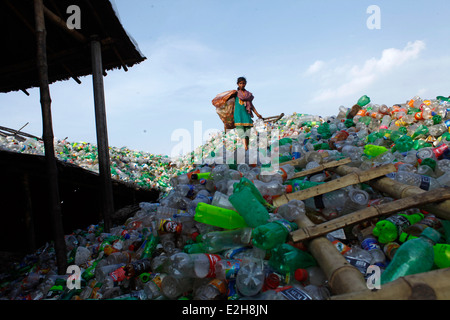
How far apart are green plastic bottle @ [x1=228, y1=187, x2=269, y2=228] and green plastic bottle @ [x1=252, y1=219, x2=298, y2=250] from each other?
0.15m

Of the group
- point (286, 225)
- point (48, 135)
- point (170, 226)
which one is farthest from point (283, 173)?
point (48, 135)

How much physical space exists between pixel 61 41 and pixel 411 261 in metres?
6.67

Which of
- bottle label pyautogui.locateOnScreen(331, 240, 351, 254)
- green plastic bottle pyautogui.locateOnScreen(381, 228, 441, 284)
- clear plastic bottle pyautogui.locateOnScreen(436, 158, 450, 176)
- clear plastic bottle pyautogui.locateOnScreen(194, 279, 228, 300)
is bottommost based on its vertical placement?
clear plastic bottle pyautogui.locateOnScreen(194, 279, 228, 300)

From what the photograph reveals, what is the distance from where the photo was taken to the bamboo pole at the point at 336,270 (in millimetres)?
1345

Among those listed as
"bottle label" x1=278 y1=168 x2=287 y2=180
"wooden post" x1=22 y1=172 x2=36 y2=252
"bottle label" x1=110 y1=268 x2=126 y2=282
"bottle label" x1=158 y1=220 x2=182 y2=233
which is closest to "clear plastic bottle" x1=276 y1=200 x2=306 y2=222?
"bottle label" x1=158 y1=220 x2=182 y2=233

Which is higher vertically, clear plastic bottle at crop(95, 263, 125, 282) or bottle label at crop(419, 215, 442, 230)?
bottle label at crop(419, 215, 442, 230)

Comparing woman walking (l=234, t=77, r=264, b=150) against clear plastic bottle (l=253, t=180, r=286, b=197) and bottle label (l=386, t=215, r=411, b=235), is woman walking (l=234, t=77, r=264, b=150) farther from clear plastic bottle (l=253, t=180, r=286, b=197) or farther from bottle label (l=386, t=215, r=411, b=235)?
bottle label (l=386, t=215, r=411, b=235)

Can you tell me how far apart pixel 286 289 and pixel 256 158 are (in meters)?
3.38

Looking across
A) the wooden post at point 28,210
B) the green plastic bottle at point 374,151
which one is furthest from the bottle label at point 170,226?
the wooden post at point 28,210

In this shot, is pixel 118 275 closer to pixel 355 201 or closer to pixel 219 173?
pixel 219 173

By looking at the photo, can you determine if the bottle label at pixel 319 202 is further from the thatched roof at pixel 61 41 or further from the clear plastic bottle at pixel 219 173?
the thatched roof at pixel 61 41

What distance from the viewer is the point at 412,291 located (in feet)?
3.78

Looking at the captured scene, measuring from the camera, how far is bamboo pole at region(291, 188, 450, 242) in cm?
187

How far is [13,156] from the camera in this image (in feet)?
14.0
